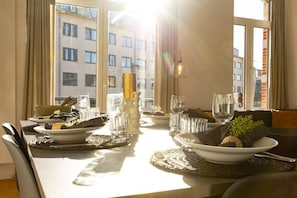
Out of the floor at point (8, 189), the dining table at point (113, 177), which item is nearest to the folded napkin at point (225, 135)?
the dining table at point (113, 177)

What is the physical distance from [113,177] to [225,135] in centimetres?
44

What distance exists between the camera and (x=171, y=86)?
15.4 feet

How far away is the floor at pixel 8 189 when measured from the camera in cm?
322

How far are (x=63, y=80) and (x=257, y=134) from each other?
3.72 meters

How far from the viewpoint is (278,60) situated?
5.69 metres

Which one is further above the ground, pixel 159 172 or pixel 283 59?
pixel 283 59

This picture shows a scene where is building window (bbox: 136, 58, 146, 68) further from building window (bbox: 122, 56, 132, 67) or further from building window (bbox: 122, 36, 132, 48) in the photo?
building window (bbox: 122, 36, 132, 48)

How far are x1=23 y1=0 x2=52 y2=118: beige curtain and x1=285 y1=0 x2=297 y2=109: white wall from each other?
14.6 feet

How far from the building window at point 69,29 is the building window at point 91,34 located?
0.58 feet

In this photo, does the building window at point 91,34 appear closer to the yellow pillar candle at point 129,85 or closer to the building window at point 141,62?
the building window at point 141,62

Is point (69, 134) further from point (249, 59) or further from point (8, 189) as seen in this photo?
point (249, 59)

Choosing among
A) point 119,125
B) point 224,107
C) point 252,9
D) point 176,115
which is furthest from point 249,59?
point 119,125

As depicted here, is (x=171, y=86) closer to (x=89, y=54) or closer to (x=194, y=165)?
(x=89, y=54)

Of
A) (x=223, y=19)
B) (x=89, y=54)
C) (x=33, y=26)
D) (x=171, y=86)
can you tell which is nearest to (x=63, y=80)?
(x=89, y=54)
